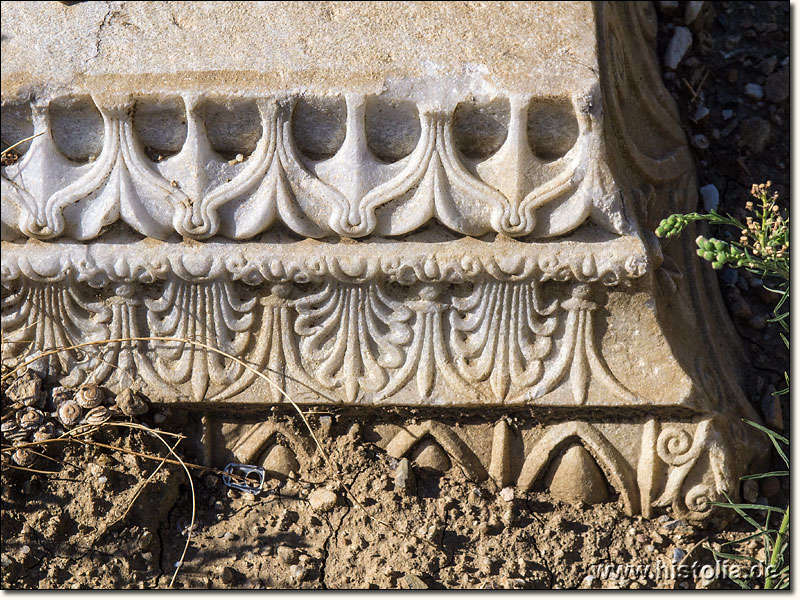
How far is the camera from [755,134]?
2523mm

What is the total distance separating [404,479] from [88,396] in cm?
78

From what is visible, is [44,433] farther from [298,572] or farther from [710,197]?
[710,197]

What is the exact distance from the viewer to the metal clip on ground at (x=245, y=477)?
6.65 ft

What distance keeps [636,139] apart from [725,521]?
3.24 ft

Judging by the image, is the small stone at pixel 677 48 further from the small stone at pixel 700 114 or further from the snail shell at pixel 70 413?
the snail shell at pixel 70 413

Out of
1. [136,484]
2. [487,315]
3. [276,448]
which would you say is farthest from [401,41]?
[136,484]

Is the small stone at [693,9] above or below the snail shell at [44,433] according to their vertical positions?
above

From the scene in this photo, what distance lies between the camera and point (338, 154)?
1.81 metres

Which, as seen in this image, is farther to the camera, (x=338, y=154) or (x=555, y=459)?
(x=555, y=459)

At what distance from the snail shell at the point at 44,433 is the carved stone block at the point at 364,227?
0.12 m

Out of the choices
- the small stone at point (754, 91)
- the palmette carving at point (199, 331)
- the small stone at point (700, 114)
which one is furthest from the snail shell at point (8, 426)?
the small stone at point (754, 91)

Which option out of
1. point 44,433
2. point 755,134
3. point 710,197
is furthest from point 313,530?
point 755,134

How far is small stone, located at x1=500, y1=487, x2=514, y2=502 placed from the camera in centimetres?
200

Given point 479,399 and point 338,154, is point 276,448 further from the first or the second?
point 338,154
